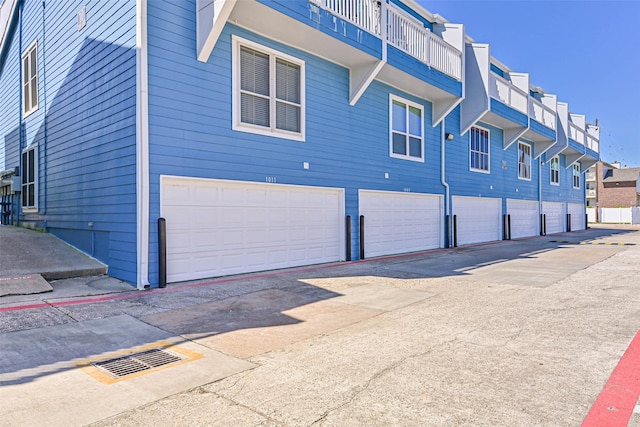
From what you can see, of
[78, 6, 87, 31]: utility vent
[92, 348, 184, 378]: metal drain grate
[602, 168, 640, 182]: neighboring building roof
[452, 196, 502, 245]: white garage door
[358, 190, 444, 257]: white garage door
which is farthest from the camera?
[602, 168, 640, 182]: neighboring building roof

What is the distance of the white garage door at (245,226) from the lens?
7.97m

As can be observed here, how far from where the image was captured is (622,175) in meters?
54.8

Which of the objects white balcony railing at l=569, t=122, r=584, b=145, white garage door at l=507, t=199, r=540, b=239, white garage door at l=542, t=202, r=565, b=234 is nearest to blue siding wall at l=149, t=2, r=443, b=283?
white garage door at l=507, t=199, r=540, b=239

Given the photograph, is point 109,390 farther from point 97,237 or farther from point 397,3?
point 397,3

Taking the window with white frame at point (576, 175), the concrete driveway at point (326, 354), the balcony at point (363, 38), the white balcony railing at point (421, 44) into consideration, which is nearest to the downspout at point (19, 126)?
the concrete driveway at point (326, 354)

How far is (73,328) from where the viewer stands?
5090 millimetres

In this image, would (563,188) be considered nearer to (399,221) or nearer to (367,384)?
(399,221)

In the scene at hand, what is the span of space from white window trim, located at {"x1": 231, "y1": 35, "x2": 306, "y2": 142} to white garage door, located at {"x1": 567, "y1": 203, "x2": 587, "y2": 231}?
81.9 ft

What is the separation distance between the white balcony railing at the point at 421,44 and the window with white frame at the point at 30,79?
1020 centimetres

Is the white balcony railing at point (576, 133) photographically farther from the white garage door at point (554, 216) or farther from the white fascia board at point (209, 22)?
the white fascia board at point (209, 22)

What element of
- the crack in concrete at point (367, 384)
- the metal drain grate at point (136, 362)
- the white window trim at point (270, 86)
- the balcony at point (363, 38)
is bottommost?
the crack in concrete at point (367, 384)

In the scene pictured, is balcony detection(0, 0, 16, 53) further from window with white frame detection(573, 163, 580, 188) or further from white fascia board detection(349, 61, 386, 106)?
window with white frame detection(573, 163, 580, 188)

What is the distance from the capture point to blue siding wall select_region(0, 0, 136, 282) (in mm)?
7738

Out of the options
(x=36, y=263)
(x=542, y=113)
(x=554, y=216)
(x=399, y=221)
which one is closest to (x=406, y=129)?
(x=399, y=221)
